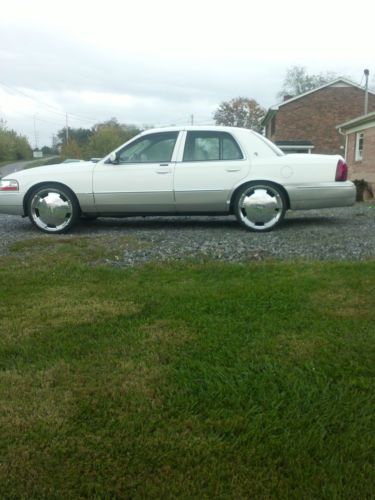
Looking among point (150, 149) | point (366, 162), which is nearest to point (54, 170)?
point (150, 149)

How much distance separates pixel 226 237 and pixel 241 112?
7021cm

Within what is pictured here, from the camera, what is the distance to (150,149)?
6.76 metres

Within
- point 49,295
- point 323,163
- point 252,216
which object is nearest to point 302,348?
point 49,295

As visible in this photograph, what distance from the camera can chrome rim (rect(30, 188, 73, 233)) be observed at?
657cm

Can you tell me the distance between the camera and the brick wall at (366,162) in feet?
64.9

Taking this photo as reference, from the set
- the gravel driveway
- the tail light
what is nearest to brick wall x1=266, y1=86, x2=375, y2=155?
the gravel driveway

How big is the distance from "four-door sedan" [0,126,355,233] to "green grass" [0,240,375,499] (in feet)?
8.77

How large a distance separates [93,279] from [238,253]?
5.21ft

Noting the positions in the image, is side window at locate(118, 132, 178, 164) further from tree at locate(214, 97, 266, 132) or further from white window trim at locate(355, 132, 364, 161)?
tree at locate(214, 97, 266, 132)

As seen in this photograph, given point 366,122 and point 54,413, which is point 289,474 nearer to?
point 54,413

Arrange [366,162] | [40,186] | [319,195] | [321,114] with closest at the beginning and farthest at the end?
1. [319,195]
2. [40,186]
3. [366,162]
4. [321,114]

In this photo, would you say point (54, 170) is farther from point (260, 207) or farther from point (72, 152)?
point (72, 152)

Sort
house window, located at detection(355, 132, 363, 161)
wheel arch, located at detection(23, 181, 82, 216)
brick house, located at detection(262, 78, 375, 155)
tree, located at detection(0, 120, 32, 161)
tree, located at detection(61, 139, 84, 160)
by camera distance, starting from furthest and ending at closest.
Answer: tree, located at detection(0, 120, 32, 161) → tree, located at detection(61, 139, 84, 160) → brick house, located at detection(262, 78, 375, 155) → house window, located at detection(355, 132, 363, 161) → wheel arch, located at detection(23, 181, 82, 216)

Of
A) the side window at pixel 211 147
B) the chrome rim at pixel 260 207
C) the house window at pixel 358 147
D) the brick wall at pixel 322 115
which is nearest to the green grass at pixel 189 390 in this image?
the chrome rim at pixel 260 207
